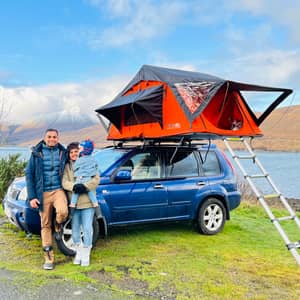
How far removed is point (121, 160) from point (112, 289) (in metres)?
2.58

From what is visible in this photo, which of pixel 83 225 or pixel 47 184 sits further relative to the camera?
pixel 83 225

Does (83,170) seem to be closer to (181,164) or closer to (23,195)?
(23,195)

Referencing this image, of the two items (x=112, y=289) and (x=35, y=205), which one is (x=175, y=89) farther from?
(x=112, y=289)

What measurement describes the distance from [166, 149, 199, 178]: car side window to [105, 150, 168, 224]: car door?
234mm

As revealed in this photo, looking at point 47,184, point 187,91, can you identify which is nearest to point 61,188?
point 47,184

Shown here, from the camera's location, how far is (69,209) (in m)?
4.96

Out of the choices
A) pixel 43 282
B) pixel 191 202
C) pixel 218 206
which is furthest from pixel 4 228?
pixel 218 206

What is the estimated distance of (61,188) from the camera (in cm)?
491

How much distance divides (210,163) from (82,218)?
10.5 ft

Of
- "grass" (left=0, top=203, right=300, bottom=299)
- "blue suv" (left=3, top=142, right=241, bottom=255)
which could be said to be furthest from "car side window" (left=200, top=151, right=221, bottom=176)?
"grass" (left=0, top=203, right=300, bottom=299)

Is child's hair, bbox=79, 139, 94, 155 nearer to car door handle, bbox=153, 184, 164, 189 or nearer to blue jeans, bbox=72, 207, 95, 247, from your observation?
blue jeans, bbox=72, 207, 95, 247

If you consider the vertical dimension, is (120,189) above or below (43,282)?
above

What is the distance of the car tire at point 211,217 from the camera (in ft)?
22.2

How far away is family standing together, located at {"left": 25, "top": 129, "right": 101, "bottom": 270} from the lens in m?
4.74
